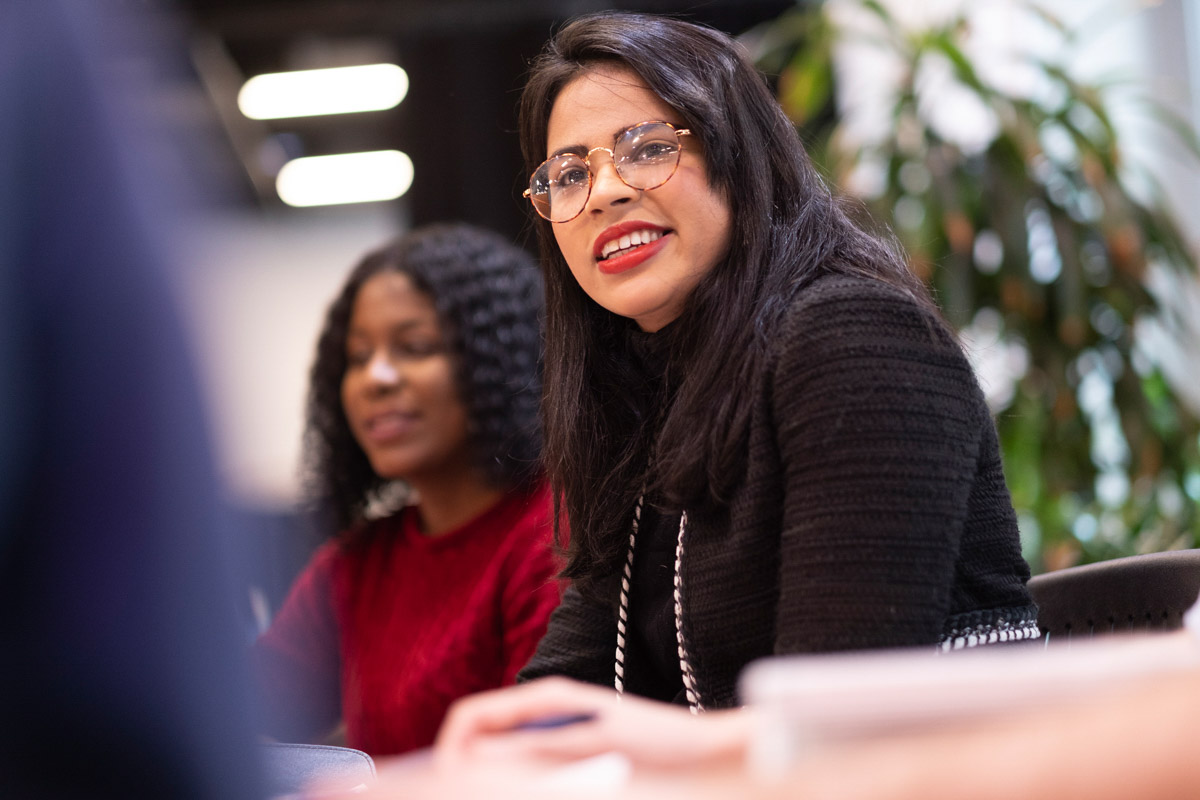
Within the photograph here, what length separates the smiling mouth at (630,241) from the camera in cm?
121

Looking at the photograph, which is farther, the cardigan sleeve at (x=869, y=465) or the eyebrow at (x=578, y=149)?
the eyebrow at (x=578, y=149)

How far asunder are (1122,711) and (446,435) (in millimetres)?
1582

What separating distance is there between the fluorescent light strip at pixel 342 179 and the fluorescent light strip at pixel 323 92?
Answer: 22cm

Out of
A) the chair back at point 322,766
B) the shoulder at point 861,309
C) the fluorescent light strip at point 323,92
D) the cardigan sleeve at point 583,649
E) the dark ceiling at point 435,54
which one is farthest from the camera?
the fluorescent light strip at point 323,92

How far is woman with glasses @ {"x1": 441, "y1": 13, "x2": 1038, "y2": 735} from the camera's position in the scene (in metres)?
A: 0.93

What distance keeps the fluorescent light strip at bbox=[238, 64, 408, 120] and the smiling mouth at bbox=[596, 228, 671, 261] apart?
3095mm

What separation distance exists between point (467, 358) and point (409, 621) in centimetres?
46

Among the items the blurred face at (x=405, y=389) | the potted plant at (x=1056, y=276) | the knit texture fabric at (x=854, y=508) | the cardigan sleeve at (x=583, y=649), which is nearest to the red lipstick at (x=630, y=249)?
the knit texture fabric at (x=854, y=508)

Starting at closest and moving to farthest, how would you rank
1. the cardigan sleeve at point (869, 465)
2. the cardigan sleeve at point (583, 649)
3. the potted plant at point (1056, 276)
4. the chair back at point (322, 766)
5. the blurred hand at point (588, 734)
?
1. the blurred hand at point (588, 734)
2. the chair back at point (322, 766)
3. the cardigan sleeve at point (869, 465)
4. the cardigan sleeve at point (583, 649)
5. the potted plant at point (1056, 276)

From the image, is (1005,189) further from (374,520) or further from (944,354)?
(944,354)

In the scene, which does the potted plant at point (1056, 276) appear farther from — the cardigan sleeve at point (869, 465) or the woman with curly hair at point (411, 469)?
the cardigan sleeve at point (869, 465)

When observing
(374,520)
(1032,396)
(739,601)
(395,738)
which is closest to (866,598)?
(739,601)

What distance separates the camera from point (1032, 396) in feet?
8.87

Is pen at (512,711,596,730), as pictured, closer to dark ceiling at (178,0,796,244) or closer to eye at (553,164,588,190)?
eye at (553,164,588,190)
